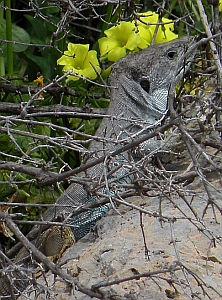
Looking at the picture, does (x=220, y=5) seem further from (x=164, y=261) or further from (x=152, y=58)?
(x=164, y=261)

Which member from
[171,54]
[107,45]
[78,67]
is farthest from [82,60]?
[171,54]

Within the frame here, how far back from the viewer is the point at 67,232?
3824mm

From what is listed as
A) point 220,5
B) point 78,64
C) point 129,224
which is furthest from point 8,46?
point 129,224

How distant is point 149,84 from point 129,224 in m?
1.73

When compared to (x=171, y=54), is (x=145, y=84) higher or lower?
lower

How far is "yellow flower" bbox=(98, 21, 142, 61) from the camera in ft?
14.4

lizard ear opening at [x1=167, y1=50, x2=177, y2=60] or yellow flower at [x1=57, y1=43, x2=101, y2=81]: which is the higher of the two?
yellow flower at [x1=57, y1=43, x2=101, y2=81]

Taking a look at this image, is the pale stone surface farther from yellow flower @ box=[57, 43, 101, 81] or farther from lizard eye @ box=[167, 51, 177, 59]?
lizard eye @ box=[167, 51, 177, 59]

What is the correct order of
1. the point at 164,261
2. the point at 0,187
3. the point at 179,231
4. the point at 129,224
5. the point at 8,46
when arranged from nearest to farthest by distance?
the point at 164,261
the point at 179,231
the point at 129,224
the point at 0,187
the point at 8,46

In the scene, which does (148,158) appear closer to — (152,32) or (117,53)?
(117,53)

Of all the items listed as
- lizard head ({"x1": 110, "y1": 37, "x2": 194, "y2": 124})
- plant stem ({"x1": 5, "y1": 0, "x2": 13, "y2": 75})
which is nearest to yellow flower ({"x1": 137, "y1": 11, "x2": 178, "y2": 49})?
lizard head ({"x1": 110, "y1": 37, "x2": 194, "y2": 124})

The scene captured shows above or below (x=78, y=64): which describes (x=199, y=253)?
below

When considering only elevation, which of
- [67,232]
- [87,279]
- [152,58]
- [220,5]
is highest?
[220,5]

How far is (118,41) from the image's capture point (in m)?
4.49
